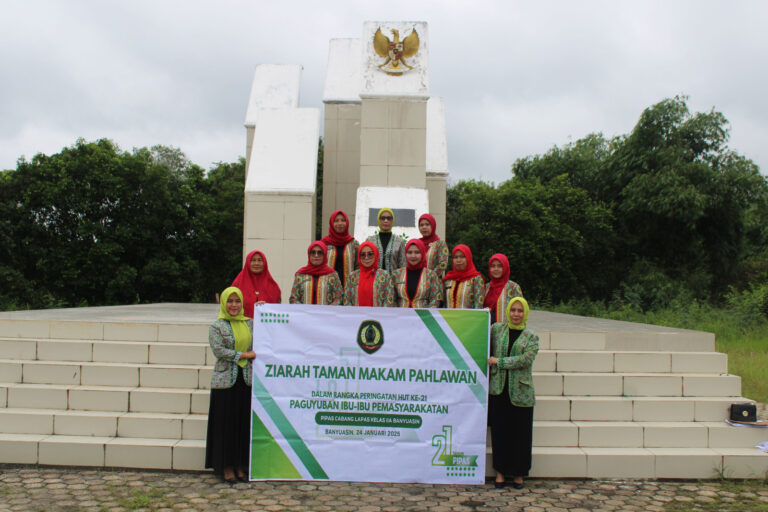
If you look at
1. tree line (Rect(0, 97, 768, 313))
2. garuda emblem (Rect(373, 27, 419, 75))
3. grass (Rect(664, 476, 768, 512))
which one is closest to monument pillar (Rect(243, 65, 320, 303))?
garuda emblem (Rect(373, 27, 419, 75))

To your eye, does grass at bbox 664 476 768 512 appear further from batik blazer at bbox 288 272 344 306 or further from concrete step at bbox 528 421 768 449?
batik blazer at bbox 288 272 344 306

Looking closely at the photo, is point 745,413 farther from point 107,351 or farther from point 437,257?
point 107,351

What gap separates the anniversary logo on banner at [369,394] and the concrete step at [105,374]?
1.08 metres

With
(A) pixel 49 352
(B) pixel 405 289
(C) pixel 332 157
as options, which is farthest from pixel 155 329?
(C) pixel 332 157

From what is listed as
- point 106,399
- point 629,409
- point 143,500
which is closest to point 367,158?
point 106,399

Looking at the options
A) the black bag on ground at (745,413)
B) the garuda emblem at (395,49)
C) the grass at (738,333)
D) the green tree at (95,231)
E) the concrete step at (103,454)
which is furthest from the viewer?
the green tree at (95,231)

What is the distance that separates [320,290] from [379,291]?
46cm

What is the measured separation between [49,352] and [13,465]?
1.15 m

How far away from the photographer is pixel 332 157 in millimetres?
12016

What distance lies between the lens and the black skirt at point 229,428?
4.01 m

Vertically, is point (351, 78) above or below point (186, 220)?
above

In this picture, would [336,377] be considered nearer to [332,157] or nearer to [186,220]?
[332,157]

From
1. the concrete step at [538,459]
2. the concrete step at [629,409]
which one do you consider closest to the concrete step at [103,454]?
the concrete step at [538,459]

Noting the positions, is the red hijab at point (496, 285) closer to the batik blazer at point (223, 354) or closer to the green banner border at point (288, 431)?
the green banner border at point (288, 431)
